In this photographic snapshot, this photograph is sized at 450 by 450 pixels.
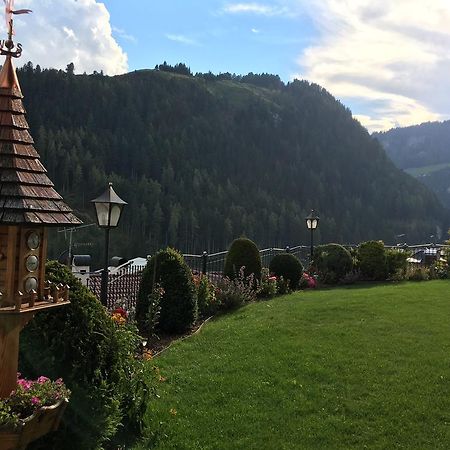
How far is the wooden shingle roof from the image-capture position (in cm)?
304

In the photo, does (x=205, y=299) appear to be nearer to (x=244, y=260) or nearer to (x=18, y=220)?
(x=244, y=260)

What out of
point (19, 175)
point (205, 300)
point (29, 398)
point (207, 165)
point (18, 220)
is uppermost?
point (207, 165)

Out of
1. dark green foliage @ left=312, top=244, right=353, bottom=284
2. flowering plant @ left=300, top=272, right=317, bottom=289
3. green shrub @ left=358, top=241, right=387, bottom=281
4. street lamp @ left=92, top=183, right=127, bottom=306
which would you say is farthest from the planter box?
green shrub @ left=358, top=241, right=387, bottom=281

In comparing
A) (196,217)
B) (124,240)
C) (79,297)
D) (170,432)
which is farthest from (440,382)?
(196,217)

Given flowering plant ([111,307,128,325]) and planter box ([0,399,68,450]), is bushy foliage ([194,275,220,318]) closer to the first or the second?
flowering plant ([111,307,128,325])

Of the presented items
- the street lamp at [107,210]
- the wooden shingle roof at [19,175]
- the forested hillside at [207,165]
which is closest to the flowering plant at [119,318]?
the street lamp at [107,210]

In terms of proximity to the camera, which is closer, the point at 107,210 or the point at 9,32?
the point at 9,32

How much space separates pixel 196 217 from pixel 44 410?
101m

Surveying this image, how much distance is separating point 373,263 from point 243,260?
5.31 metres

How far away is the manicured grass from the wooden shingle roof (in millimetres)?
2557

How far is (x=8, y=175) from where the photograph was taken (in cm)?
311

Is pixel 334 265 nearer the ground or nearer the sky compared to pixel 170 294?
nearer the sky

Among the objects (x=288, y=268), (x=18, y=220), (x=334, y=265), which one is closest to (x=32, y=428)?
(x=18, y=220)

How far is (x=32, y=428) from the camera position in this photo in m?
3.00
